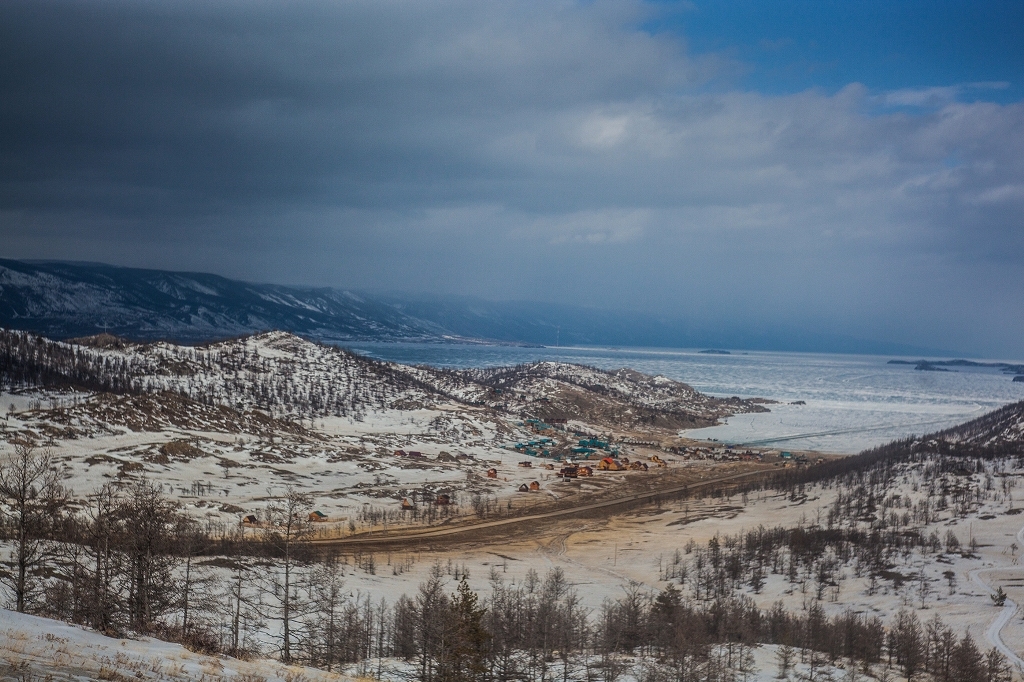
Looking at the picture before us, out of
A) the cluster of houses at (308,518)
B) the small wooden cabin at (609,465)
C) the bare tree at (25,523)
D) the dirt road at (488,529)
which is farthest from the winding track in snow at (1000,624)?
the small wooden cabin at (609,465)

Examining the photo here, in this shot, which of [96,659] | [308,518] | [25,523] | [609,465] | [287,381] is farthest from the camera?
[287,381]

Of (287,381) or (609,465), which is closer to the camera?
(609,465)

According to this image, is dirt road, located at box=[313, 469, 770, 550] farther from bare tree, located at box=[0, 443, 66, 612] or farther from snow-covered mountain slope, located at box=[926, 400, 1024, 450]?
snow-covered mountain slope, located at box=[926, 400, 1024, 450]

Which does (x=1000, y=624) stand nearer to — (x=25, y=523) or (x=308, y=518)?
(x=25, y=523)

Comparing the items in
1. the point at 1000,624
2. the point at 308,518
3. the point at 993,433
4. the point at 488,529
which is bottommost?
the point at 488,529

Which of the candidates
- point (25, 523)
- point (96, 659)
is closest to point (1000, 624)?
point (96, 659)

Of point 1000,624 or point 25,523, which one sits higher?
point 25,523

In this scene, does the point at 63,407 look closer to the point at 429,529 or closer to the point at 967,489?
the point at 429,529
